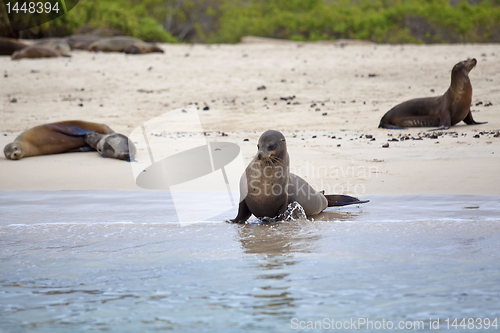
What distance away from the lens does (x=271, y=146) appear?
4629mm

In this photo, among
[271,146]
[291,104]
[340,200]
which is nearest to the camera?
[271,146]

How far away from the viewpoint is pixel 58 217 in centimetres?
500

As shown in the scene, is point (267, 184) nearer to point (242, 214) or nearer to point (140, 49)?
point (242, 214)

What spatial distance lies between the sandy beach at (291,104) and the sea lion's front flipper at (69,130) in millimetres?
546

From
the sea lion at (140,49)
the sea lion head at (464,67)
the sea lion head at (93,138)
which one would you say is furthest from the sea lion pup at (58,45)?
the sea lion head at (464,67)

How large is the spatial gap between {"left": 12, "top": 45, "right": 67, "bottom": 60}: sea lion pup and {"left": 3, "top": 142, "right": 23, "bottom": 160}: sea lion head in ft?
29.0

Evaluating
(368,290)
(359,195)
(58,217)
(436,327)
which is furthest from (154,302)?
(359,195)

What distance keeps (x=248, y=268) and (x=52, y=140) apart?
5.27 metres

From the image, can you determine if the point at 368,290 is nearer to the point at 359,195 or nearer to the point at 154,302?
the point at 154,302

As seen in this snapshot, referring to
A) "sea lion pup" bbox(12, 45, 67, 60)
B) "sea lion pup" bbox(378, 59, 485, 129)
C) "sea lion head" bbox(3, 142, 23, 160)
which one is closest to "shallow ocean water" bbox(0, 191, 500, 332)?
"sea lion head" bbox(3, 142, 23, 160)

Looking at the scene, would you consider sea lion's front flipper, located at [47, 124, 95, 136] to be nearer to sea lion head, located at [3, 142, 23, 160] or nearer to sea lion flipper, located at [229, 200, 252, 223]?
sea lion head, located at [3, 142, 23, 160]

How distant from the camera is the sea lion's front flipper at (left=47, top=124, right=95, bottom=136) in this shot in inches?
320

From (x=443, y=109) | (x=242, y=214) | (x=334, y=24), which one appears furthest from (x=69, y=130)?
(x=334, y=24)

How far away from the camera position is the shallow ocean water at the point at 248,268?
9.50 ft
